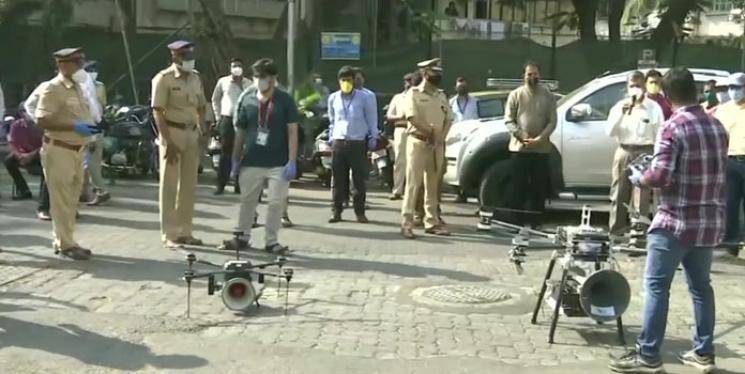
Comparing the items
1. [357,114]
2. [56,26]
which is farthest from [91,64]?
[56,26]

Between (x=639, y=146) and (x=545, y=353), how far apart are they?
4466mm

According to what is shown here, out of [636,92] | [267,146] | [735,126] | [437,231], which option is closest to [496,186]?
[437,231]

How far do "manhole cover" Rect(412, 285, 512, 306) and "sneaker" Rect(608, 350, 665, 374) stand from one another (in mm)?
1769

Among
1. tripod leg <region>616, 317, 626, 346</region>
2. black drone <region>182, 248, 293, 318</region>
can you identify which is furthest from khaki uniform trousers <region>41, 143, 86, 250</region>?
tripod leg <region>616, 317, 626, 346</region>

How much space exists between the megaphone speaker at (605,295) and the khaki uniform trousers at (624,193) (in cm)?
405

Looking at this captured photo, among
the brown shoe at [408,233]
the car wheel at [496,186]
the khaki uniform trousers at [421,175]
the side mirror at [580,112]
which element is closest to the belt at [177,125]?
the khaki uniform trousers at [421,175]

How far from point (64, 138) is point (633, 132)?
566 centimetres

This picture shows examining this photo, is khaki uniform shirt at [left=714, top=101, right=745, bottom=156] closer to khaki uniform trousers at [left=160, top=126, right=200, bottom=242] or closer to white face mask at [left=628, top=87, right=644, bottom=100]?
white face mask at [left=628, top=87, right=644, bottom=100]

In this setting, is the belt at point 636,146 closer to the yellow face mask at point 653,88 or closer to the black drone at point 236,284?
the yellow face mask at point 653,88

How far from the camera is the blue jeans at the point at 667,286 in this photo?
5.82 m

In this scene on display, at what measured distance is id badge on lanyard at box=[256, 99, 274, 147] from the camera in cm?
934

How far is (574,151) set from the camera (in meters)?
12.0

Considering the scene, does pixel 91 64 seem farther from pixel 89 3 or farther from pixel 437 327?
pixel 89 3

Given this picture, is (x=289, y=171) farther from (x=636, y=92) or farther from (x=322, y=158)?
(x=322, y=158)
